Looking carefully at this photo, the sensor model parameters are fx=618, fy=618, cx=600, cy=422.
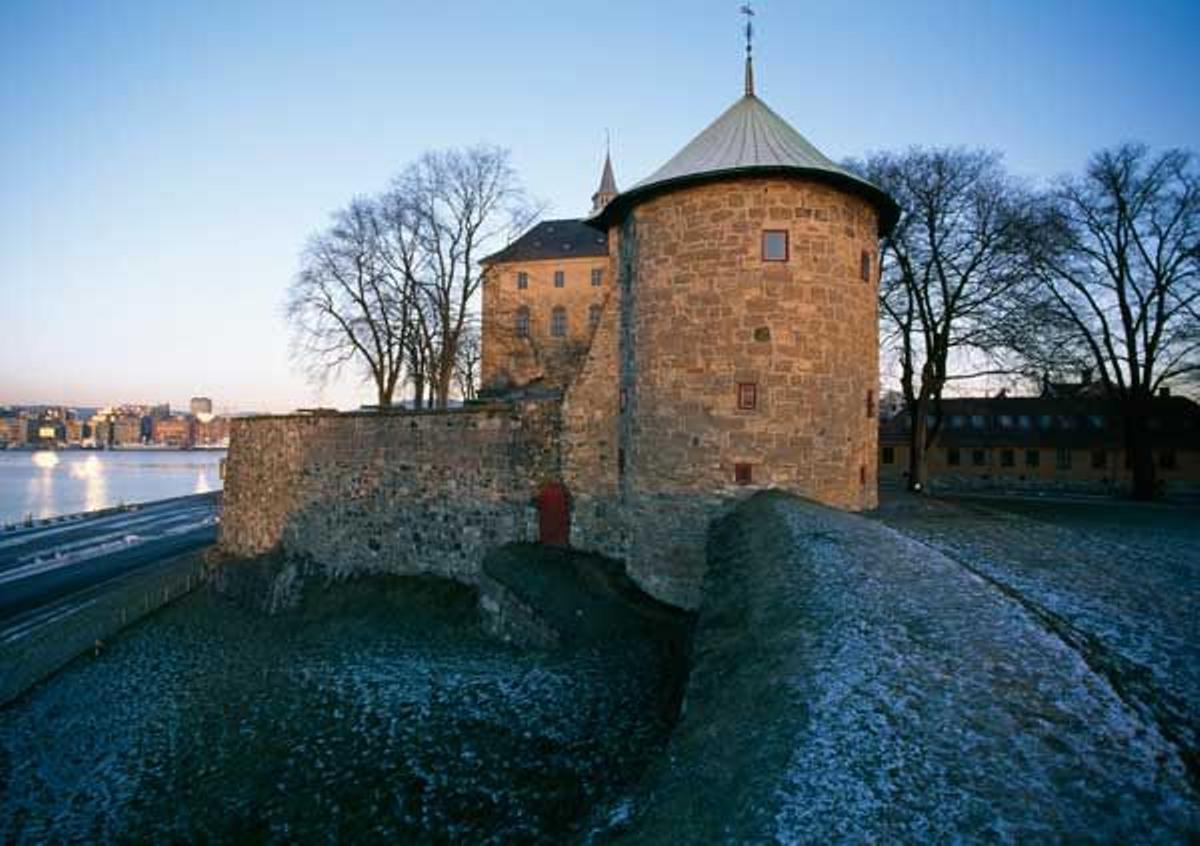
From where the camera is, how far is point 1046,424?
3503 centimetres

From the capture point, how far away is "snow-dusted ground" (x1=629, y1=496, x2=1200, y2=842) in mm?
2691

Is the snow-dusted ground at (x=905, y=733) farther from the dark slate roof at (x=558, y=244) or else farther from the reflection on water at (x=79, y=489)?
the reflection on water at (x=79, y=489)

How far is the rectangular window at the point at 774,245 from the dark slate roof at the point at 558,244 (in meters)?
25.3

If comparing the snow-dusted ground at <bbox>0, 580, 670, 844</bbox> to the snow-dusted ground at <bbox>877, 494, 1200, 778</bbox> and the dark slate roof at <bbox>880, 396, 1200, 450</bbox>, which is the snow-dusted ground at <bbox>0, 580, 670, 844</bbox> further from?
the dark slate roof at <bbox>880, 396, 1200, 450</bbox>

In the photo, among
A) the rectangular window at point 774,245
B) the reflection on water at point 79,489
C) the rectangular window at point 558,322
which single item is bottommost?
the reflection on water at point 79,489

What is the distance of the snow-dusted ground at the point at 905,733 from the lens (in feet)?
8.83

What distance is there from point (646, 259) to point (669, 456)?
364 cm

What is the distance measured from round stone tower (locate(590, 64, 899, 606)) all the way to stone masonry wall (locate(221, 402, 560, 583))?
3780mm

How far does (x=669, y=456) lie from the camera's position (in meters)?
10.9

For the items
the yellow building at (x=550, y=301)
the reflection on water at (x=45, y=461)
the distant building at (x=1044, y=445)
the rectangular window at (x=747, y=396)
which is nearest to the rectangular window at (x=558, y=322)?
the yellow building at (x=550, y=301)

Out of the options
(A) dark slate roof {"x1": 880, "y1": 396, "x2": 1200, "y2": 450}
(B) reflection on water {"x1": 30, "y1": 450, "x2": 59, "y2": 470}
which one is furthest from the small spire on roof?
(B) reflection on water {"x1": 30, "y1": 450, "x2": 59, "y2": 470}

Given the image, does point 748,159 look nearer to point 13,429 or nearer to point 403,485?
point 403,485

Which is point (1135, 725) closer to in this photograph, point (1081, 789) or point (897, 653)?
point (1081, 789)

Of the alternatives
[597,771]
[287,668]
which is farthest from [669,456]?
[287,668]
